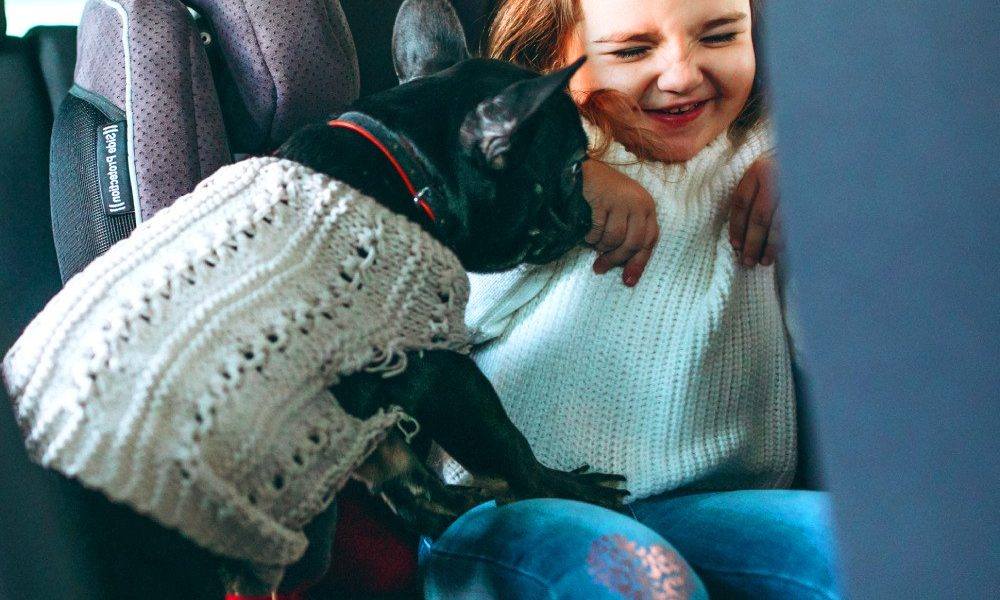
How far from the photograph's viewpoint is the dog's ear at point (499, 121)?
93 centimetres

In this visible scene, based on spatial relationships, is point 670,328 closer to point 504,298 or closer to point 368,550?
point 504,298

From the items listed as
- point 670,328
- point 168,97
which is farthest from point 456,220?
point 168,97

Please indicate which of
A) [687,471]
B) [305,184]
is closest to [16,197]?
[305,184]

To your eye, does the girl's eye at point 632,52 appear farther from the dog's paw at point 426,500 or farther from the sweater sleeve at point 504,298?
the dog's paw at point 426,500

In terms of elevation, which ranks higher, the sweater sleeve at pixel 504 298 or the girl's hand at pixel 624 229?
the girl's hand at pixel 624 229

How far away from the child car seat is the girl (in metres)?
0.33

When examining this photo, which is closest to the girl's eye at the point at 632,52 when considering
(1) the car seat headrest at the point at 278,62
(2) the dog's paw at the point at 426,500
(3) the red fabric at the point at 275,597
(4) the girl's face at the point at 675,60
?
(4) the girl's face at the point at 675,60

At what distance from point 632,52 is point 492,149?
29 cm

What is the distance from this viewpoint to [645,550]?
0.85m

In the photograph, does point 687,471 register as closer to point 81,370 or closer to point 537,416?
point 537,416

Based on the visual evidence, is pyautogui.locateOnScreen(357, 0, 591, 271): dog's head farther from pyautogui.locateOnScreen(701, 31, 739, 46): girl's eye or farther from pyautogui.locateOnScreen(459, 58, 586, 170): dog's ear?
pyautogui.locateOnScreen(701, 31, 739, 46): girl's eye

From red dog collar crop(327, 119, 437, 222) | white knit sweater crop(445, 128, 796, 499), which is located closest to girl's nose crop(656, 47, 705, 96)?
white knit sweater crop(445, 128, 796, 499)

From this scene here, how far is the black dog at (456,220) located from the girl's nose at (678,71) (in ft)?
0.42

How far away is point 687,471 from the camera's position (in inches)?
41.8
